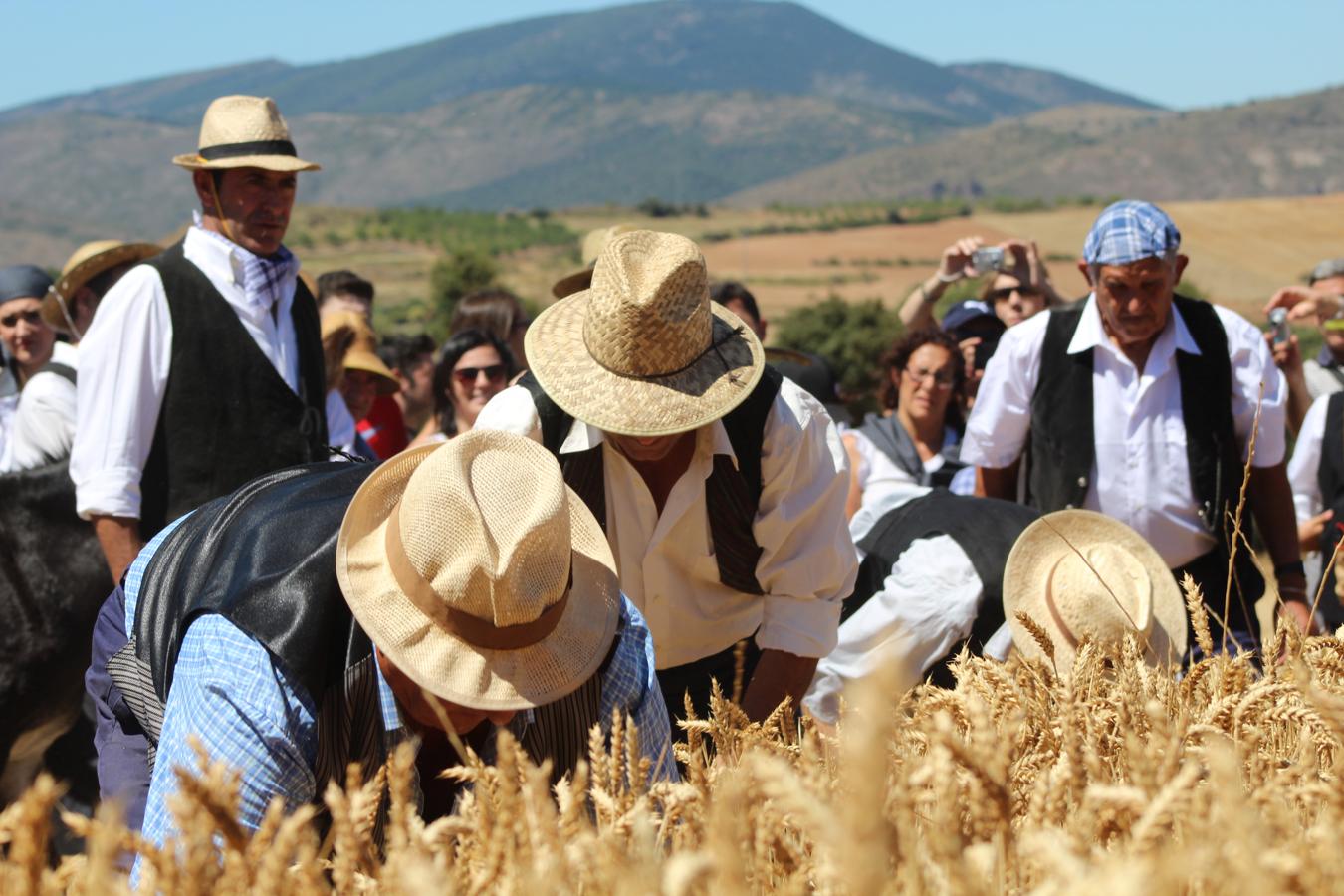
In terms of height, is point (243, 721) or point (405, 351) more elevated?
point (243, 721)

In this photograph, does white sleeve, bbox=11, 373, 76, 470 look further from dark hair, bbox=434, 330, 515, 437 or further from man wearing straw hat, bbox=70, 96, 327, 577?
dark hair, bbox=434, 330, 515, 437

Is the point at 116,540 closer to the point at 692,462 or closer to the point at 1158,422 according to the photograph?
the point at 692,462

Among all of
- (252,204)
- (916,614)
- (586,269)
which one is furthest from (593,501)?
(586,269)

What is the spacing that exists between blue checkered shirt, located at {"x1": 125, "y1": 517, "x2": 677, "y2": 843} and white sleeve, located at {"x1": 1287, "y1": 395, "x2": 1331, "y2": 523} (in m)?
4.22

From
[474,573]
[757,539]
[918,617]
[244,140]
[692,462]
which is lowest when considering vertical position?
[918,617]

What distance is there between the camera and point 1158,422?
468cm

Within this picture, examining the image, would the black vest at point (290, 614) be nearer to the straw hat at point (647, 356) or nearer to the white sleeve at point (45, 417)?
the straw hat at point (647, 356)

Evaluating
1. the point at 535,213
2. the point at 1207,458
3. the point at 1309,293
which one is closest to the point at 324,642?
the point at 1207,458

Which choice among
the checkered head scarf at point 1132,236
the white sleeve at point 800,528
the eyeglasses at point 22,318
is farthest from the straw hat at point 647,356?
the eyeglasses at point 22,318

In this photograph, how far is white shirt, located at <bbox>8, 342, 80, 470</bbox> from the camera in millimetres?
5137

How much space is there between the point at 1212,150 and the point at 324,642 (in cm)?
18659

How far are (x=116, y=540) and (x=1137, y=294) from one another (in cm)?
305

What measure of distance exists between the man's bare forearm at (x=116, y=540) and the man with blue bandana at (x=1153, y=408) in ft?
8.68

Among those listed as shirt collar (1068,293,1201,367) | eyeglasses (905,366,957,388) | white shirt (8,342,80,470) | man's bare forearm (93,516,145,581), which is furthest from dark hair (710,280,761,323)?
man's bare forearm (93,516,145,581)
